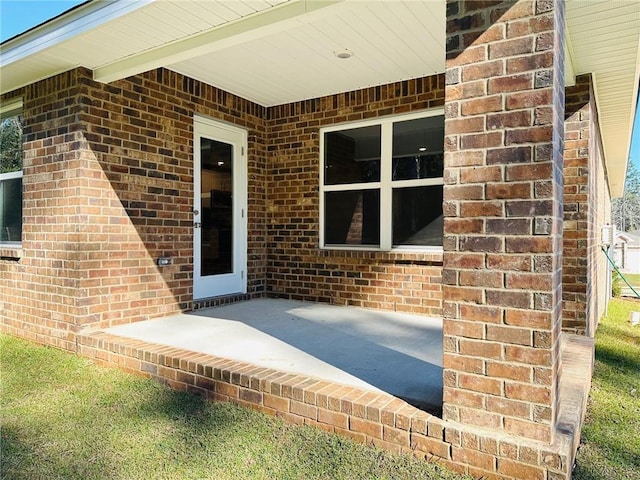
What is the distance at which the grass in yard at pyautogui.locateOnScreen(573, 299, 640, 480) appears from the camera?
7.29 feet

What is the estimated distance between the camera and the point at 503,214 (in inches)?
77.7

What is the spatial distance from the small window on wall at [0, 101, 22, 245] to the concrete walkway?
200 cm

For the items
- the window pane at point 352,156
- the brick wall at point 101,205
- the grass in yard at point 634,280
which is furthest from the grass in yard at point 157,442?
the grass in yard at point 634,280

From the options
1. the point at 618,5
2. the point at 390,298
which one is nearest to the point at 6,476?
the point at 390,298

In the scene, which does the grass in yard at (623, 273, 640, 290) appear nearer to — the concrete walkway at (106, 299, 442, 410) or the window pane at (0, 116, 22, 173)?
the concrete walkway at (106, 299, 442, 410)

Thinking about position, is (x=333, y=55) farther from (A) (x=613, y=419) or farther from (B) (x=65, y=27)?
(A) (x=613, y=419)

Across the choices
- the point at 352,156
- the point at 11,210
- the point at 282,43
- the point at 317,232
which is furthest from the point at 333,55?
the point at 11,210

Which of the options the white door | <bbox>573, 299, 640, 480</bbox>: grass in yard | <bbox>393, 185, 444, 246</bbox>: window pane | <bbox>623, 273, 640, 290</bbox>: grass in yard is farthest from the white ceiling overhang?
<bbox>623, 273, 640, 290</bbox>: grass in yard

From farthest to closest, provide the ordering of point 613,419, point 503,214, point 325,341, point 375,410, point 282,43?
1. point 282,43
2. point 325,341
3. point 613,419
4. point 375,410
5. point 503,214

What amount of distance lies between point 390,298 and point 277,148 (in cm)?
257

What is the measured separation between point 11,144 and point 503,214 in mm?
5433

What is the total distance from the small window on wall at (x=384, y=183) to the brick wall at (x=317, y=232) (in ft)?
0.49

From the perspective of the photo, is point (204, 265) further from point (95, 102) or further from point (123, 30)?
point (123, 30)

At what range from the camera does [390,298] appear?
520 centimetres
